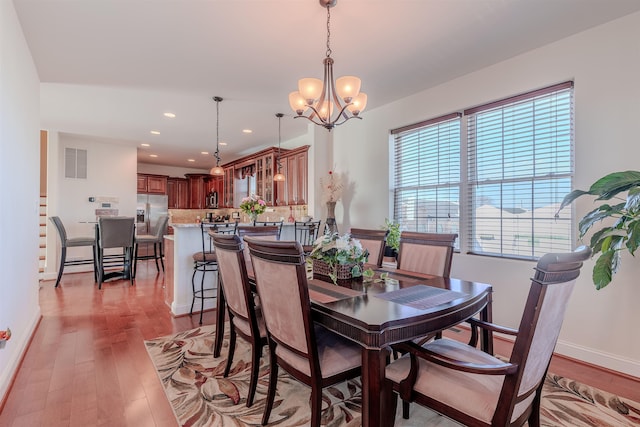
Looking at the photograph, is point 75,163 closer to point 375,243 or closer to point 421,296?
point 375,243

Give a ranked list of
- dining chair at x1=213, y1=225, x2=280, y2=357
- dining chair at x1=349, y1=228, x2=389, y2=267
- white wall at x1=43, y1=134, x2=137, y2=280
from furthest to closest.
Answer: white wall at x1=43, y1=134, x2=137, y2=280, dining chair at x1=349, y1=228, x2=389, y2=267, dining chair at x1=213, y1=225, x2=280, y2=357

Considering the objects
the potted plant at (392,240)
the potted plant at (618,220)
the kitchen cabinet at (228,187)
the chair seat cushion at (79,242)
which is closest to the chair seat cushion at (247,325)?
the potted plant at (392,240)

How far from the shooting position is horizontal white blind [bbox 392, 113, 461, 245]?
352 cm

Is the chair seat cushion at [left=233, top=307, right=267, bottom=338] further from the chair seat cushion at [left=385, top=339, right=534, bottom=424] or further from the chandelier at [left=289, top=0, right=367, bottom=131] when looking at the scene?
the chandelier at [left=289, top=0, right=367, bottom=131]

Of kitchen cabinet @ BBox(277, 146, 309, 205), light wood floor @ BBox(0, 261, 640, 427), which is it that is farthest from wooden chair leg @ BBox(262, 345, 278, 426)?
kitchen cabinet @ BBox(277, 146, 309, 205)

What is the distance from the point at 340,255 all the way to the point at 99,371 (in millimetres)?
2080

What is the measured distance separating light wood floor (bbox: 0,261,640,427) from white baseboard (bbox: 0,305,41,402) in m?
0.05

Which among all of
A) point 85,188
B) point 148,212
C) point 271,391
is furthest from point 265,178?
point 271,391

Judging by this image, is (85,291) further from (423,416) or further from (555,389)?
(555,389)

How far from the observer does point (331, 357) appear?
1.58 metres

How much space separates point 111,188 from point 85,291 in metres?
2.56

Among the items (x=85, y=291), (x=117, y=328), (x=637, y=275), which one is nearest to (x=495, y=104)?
(x=637, y=275)

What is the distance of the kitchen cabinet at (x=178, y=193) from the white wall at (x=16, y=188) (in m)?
5.70

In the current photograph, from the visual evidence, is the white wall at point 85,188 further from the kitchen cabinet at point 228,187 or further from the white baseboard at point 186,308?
the white baseboard at point 186,308
